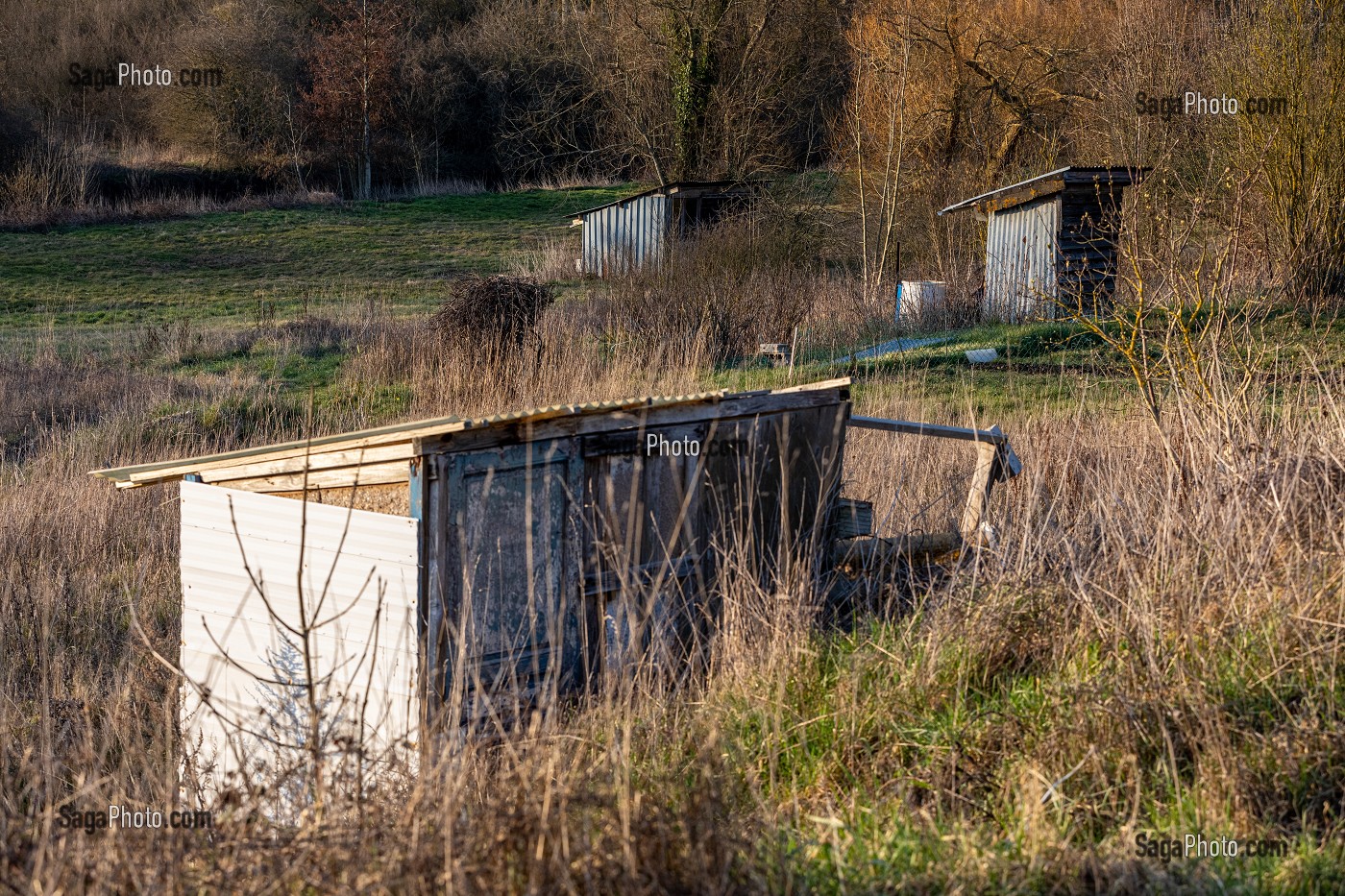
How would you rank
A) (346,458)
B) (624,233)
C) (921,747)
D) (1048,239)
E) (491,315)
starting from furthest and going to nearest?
1. (624,233)
2. (1048,239)
3. (491,315)
4. (346,458)
5. (921,747)

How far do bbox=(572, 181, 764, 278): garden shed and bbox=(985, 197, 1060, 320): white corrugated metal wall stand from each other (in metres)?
4.86

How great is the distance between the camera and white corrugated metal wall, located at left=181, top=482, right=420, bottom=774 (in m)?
4.41

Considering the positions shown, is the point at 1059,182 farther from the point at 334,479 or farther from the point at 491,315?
the point at 334,479

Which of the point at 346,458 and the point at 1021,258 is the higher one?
the point at 1021,258

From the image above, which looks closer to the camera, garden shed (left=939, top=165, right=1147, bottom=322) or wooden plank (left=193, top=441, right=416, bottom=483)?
wooden plank (left=193, top=441, right=416, bottom=483)

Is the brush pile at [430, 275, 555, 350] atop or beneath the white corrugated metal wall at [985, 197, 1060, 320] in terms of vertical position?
beneath

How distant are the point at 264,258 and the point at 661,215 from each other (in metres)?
9.80

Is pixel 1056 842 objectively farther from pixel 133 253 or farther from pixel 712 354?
pixel 133 253

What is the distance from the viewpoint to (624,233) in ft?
75.6

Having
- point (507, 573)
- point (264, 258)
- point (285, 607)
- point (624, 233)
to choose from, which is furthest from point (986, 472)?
point (264, 258)

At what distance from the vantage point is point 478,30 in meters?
41.1

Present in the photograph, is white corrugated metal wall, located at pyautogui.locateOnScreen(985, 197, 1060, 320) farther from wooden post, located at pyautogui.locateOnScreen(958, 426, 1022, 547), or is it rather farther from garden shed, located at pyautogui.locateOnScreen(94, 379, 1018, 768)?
garden shed, located at pyautogui.locateOnScreen(94, 379, 1018, 768)

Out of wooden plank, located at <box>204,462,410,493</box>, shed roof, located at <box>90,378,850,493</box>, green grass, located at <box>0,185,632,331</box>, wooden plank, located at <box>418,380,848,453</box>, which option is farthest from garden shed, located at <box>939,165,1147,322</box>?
wooden plank, located at <box>204,462,410,493</box>

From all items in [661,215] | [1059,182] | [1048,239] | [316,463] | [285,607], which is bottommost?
[285,607]
